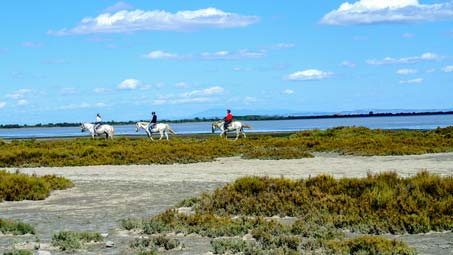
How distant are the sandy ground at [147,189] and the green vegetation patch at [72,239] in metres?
0.27

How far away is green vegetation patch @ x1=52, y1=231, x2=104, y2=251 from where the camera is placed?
1249 centimetres

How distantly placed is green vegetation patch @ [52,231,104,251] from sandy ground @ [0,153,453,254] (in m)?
0.27

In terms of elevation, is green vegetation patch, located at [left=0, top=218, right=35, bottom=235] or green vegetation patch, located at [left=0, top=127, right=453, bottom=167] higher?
green vegetation patch, located at [left=0, top=127, right=453, bottom=167]

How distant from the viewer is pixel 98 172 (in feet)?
98.4

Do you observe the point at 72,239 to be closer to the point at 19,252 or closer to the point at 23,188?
the point at 19,252

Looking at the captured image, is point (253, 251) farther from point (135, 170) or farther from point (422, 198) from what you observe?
point (135, 170)

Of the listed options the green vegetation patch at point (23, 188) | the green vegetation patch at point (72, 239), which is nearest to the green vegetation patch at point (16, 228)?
the green vegetation patch at point (72, 239)

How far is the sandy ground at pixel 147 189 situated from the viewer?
13.3m

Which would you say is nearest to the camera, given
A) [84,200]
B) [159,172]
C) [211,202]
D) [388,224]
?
[388,224]

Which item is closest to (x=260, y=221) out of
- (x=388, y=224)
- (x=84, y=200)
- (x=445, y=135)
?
(x=388, y=224)

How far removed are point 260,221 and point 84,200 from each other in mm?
6938

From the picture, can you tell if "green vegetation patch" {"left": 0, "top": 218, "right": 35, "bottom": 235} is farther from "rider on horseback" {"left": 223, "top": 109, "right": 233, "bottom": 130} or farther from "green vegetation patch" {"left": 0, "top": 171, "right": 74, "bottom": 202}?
"rider on horseback" {"left": 223, "top": 109, "right": 233, "bottom": 130}

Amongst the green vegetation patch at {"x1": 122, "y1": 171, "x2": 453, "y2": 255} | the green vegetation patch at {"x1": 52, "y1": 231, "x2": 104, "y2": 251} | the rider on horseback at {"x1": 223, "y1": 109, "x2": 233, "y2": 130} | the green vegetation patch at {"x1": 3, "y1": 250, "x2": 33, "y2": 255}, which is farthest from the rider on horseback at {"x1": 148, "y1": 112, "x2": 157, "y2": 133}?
the green vegetation patch at {"x1": 3, "y1": 250, "x2": 33, "y2": 255}

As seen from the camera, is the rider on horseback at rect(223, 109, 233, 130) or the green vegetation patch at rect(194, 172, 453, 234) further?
the rider on horseback at rect(223, 109, 233, 130)
